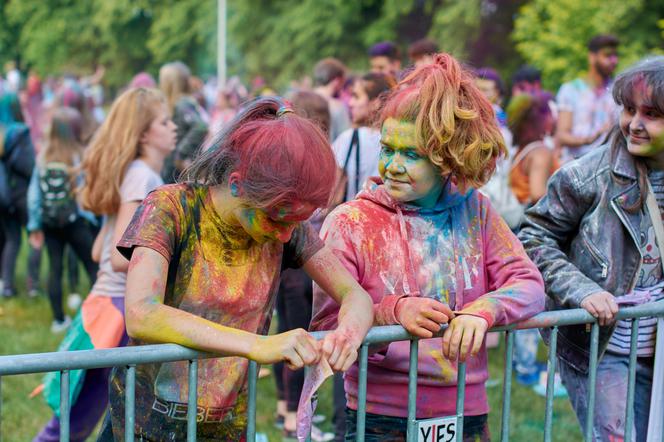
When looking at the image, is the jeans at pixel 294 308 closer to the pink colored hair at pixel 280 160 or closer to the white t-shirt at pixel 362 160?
the white t-shirt at pixel 362 160

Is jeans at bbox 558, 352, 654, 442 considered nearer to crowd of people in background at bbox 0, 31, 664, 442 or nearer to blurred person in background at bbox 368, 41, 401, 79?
crowd of people in background at bbox 0, 31, 664, 442

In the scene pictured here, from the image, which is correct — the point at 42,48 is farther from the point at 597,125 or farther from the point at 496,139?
the point at 496,139

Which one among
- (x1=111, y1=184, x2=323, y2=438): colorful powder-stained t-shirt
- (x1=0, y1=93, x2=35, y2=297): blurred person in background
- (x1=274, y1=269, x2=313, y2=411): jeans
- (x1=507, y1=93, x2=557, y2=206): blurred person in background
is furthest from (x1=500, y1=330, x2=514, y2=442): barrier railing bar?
(x1=0, y1=93, x2=35, y2=297): blurred person in background

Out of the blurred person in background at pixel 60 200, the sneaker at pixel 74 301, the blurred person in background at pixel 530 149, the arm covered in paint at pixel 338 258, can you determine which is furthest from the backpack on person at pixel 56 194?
the arm covered in paint at pixel 338 258

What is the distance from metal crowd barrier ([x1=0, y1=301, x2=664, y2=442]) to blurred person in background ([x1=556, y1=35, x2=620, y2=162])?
509 cm

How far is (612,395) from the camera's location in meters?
3.14

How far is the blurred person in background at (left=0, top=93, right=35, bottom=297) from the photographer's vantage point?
8000 millimetres

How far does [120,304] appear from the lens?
420 centimetres

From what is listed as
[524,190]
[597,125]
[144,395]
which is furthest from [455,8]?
[144,395]

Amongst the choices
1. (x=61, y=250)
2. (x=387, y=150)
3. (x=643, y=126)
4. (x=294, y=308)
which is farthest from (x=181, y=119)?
(x=643, y=126)

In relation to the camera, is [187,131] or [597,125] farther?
[597,125]

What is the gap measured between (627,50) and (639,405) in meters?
20.7

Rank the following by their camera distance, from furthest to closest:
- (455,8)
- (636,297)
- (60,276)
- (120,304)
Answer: (455,8) → (60,276) → (120,304) → (636,297)

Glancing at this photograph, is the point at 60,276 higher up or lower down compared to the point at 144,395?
lower down
